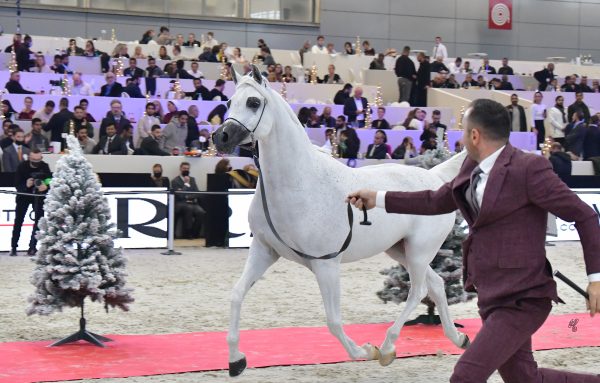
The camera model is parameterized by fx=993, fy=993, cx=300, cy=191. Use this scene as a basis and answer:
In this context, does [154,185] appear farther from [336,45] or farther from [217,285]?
[336,45]

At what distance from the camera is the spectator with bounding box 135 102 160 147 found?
64.5ft

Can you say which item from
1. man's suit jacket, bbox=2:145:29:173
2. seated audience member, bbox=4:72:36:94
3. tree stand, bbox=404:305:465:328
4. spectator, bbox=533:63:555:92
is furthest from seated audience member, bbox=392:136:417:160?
spectator, bbox=533:63:555:92

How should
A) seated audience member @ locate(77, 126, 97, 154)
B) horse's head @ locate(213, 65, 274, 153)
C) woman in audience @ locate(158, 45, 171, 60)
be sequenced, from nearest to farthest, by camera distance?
horse's head @ locate(213, 65, 274, 153)
seated audience member @ locate(77, 126, 97, 154)
woman in audience @ locate(158, 45, 171, 60)

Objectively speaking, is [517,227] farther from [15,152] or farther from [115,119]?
[115,119]

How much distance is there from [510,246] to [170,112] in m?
16.4

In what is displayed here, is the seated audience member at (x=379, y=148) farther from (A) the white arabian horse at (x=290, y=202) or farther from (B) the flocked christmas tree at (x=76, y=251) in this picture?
(A) the white arabian horse at (x=290, y=202)

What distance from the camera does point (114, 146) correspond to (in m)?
18.8

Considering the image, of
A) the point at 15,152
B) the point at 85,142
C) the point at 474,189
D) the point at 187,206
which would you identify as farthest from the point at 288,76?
the point at 474,189

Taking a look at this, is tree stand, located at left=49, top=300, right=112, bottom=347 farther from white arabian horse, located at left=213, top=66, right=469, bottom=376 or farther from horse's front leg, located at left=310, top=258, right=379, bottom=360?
horse's front leg, located at left=310, top=258, right=379, bottom=360

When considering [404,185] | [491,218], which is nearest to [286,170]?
[404,185]

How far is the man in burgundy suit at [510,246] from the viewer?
4895 millimetres

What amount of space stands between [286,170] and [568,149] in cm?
1752

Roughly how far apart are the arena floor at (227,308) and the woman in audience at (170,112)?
4.62 metres

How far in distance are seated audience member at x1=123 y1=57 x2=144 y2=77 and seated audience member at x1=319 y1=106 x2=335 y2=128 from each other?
15.0ft
